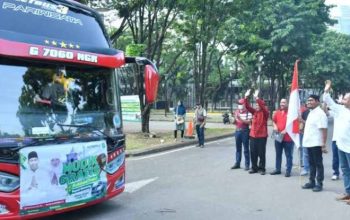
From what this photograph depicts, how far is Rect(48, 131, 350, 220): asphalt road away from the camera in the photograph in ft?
24.2

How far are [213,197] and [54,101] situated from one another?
3546 millimetres

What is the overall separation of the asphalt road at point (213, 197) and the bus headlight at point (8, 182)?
5.22 feet

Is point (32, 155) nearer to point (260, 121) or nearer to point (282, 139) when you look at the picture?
point (260, 121)

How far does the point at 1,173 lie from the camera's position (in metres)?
5.64

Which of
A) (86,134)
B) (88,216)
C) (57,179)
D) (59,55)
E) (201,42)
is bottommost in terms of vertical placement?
(88,216)


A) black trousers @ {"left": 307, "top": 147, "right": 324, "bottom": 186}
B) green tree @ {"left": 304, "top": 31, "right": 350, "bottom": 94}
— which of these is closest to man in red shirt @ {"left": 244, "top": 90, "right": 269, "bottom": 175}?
black trousers @ {"left": 307, "top": 147, "right": 324, "bottom": 186}

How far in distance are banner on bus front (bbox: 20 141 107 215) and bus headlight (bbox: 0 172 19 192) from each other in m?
0.08

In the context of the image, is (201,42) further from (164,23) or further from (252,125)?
(252,125)

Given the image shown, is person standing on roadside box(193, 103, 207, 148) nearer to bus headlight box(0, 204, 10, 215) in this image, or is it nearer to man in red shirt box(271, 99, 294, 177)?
man in red shirt box(271, 99, 294, 177)

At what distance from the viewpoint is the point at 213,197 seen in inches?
339

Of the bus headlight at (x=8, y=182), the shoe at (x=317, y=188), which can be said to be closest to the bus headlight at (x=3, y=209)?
the bus headlight at (x=8, y=182)

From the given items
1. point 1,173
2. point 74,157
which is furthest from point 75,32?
point 1,173

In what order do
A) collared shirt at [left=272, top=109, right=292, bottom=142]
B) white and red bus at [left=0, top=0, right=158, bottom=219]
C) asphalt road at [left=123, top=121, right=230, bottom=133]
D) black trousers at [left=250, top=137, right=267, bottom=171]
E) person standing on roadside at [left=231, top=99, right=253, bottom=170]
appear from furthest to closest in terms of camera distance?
asphalt road at [left=123, top=121, right=230, bottom=133]
person standing on roadside at [left=231, top=99, right=253, bottom=170]
black trousers at [left=250, top=137, right=267, bottom=171]
collared shirt at [left=272, top=109, right=292, bottom=142]
white and red bus at [left=0, top=0, right=158, bottom=219]

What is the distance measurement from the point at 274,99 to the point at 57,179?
108ft
